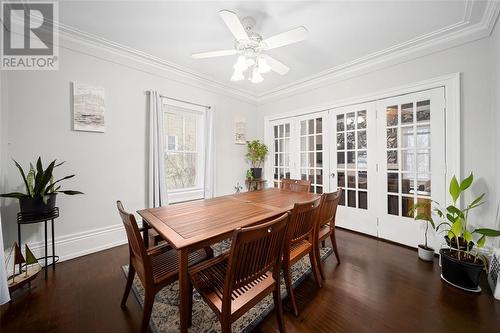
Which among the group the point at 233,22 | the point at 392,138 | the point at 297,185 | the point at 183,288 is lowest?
the point at 183,288

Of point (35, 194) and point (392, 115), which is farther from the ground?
point (392, 115)

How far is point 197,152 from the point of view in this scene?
147 inches

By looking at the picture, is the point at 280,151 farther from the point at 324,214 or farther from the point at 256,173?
the point at 324,214

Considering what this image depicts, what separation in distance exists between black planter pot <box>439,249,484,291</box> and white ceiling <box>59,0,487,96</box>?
246cm

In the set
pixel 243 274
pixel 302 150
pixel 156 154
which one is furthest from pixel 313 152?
pixel 243 274

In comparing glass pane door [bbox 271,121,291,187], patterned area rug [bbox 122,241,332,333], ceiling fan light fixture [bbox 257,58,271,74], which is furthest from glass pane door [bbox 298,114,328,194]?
patterned area rug [bbox 122,241,332,333]

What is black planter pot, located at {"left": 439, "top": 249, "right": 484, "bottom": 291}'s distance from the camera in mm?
1726

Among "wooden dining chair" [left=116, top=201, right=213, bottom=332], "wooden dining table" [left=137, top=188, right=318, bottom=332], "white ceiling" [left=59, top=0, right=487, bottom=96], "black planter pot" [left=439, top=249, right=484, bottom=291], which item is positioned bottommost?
"black planter pot" [left=439, top=249, right=484, bottom=291]

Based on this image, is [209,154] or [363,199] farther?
[209,154]

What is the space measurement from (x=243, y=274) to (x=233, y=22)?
1862 mm

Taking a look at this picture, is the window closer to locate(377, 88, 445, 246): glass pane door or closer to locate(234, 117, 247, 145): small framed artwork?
locate(234, 117, 247, 145): small framed artwork

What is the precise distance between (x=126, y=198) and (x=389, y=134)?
390cm

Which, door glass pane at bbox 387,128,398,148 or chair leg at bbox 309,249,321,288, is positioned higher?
door glass pane at bbox 387,128,398,148

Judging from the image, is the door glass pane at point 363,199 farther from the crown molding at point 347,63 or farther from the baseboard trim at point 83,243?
the baseboard trim at point 83,243
